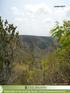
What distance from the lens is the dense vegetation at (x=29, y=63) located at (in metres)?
10.3

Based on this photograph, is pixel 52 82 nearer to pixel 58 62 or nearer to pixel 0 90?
pixel 58 62

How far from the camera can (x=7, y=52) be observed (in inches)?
405

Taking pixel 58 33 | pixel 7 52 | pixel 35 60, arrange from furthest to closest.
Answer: pixel 58 33
pixel 35 60
pixel 7 52

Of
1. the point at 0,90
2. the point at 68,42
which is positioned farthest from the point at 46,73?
the point at 0,90

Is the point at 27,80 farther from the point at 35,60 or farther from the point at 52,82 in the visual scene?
the point at 35,60

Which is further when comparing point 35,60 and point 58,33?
point 58,33

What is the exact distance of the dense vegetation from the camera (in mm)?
10320

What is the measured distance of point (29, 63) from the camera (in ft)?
40.9

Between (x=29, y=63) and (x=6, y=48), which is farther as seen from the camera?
(x=29, y=63)

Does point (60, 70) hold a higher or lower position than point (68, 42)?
lower

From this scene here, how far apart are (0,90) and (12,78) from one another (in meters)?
3.91

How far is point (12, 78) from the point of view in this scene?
35.0ft

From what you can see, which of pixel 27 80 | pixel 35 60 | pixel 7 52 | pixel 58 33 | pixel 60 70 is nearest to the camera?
pixel 7 52

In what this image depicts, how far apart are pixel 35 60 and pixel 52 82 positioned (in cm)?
190
